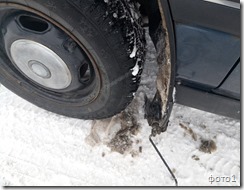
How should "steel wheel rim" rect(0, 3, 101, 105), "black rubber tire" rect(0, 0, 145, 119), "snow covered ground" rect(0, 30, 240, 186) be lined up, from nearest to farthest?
1. "black rubber tire" rect(0, 0, 145, 119)
2. "steel wheel rim" rect(0, 3, 101, 105)
3. "snow covered ground" rect(0, 30, 240, 186)

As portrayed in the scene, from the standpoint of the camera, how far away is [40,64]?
60.2 inches

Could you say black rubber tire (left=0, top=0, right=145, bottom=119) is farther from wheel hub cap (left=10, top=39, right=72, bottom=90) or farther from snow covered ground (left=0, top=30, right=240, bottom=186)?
snow covered ground (left=0, top=30, right=240, bottom=186)

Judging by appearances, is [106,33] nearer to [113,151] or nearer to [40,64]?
[40,64]

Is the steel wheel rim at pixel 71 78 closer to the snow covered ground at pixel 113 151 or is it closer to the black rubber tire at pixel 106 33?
the black rubber tire at pixel 106 33

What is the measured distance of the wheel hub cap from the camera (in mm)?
1464

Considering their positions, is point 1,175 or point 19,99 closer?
point 1,175

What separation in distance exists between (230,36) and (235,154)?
0.84 m

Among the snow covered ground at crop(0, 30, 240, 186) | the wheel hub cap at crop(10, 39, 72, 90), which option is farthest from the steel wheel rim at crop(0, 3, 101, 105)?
the snow covered ground at crop(0, 30, 240, 186)

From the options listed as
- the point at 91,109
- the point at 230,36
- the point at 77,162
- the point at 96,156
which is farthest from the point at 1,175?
the point at 230,36

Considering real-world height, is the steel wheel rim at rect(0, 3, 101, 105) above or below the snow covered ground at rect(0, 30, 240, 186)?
above

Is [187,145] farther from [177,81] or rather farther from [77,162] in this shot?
[77,162]

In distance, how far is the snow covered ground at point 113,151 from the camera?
69.5 inches

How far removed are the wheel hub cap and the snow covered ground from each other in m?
0.39

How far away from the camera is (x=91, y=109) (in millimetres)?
1699
